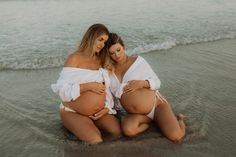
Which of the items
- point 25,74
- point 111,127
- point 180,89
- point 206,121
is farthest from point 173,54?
point 111,127

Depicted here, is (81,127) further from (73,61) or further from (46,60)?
(46,60)

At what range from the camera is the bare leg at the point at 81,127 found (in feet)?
13.7

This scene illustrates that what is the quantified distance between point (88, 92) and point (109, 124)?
0.45 metres

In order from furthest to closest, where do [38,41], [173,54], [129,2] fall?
[129,2] < [38,41] < [173,54]

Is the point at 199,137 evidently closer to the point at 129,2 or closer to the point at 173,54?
the point at 173,54

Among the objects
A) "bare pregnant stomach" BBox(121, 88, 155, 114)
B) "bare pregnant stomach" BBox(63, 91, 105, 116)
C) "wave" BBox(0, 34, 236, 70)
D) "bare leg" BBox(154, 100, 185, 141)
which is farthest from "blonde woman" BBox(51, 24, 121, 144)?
"wave" BBox(0, 34, 236, 70)

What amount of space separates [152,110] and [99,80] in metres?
0.73

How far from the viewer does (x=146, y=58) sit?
8.34 meters

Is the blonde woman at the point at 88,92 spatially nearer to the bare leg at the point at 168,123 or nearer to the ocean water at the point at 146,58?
the ocean water at the point at 146,58

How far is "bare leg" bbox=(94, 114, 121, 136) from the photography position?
4.38 m

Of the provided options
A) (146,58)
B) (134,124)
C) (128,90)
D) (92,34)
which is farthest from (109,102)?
(146,58)

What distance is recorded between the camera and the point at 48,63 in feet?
26.4

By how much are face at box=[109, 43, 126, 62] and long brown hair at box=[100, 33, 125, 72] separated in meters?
0.04

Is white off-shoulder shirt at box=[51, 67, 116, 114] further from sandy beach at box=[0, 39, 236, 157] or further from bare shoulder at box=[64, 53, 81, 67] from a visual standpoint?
sandy beach at box=[0, 39, 236, 157]
